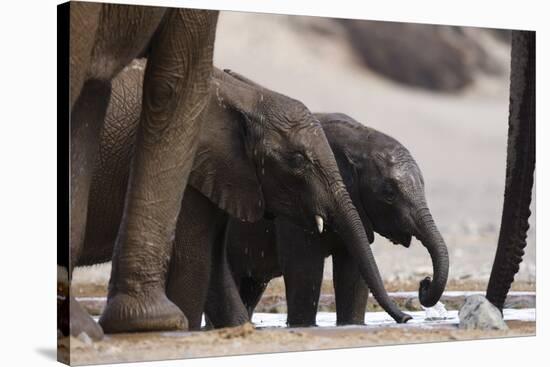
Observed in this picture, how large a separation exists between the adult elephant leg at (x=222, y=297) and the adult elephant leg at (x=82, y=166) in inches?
38.8

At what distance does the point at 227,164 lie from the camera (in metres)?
6.92

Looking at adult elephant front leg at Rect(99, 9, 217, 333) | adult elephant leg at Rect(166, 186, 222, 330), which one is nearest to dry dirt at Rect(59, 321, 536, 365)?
adult elephant front leg at Rect(99, 9, 217, 333)

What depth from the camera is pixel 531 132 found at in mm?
7672

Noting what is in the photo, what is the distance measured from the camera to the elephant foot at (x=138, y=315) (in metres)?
6.23

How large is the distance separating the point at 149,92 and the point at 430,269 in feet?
6.40

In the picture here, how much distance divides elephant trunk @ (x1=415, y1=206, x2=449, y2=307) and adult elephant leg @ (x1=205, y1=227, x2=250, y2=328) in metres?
0.92

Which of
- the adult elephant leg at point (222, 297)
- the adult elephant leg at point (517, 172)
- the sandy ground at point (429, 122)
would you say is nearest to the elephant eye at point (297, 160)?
the sandy ground at point (429, 122)

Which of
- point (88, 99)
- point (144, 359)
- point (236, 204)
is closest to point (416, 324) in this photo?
point (236, 204)

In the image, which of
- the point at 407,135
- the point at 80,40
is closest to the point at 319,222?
the point at 407,135

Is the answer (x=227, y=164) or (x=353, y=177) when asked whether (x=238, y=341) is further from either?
(x=353, y=177)

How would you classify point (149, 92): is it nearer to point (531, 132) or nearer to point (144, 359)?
point (144, 359)

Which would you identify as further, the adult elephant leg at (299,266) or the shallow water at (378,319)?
the adult elephant leg at (299,266)

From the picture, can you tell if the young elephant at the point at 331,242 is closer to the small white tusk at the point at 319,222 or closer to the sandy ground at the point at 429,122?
the sandy ground at the point at 429,122

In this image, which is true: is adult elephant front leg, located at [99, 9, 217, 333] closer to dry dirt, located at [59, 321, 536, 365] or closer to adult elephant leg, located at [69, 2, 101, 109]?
dry dirt, located at [59, 321, 536, 365]
